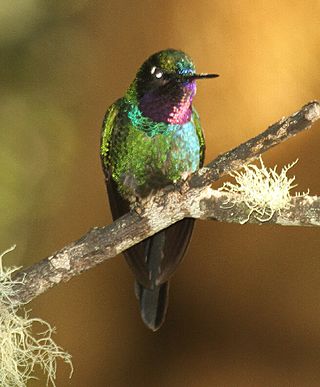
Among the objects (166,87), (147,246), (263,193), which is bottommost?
(263,193)

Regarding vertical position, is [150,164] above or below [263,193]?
above

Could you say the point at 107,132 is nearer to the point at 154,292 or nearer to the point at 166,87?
the point at 166,87

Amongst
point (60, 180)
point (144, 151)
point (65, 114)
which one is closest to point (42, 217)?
point (60, 180)

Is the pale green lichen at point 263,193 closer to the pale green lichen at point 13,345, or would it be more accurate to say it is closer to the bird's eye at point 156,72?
the bird's eye at point 156,72

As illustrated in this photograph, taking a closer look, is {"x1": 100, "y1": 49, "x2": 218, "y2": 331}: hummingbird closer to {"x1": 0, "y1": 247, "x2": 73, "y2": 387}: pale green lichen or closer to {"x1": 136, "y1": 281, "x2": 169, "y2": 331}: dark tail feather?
{"x1": 136, "y1": 281, "x2": 169, "y2": 331}: dark tail feather

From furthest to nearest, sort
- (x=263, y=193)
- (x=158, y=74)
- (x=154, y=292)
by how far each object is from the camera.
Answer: (x=154, y=292), (x=158, y=74), (x=263, y=193)

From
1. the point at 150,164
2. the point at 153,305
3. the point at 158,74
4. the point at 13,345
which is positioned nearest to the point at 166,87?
the point at 158,74
